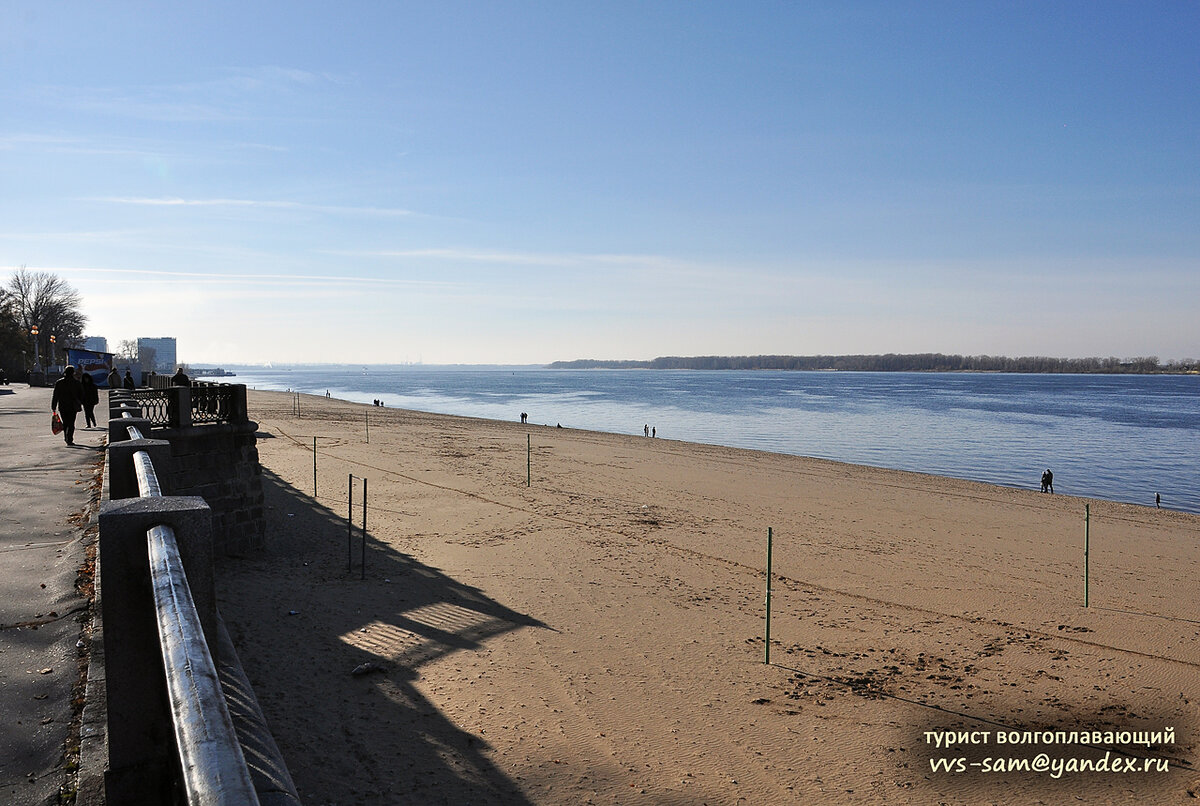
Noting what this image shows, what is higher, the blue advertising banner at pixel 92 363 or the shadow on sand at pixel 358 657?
the blue advertising banner at pixel 92 363

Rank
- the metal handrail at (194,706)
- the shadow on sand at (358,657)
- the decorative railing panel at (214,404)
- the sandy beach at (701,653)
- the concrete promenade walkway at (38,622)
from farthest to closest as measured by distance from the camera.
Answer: the decorative railing panel at (214,404) < the sandy beach at (701,653) < the shadow on sand at (358,657) < the concrete promenade walkway at (38,622) < the metal handrail at (194,706)

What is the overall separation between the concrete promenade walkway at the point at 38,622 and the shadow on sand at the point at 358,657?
2.32 m

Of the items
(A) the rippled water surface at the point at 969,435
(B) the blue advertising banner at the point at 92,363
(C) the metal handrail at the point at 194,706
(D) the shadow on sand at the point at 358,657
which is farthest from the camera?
(B) the blue advertising banner at the point at 92,363

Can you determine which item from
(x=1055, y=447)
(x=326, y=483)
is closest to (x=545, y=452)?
(x=326, y=483)

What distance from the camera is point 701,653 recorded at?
32.6 ft

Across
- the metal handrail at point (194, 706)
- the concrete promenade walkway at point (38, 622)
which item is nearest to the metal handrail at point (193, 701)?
the metal handrail at point (194, 706)

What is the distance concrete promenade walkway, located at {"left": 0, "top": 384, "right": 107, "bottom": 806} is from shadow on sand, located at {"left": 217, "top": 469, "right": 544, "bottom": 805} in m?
2.32

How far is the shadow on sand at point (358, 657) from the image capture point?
6508mm

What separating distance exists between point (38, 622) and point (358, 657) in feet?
14.2

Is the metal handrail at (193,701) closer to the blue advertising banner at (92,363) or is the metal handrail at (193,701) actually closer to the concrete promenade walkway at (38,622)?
the concrete promenade walkway at (38,622)

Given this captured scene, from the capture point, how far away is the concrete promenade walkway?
351 centimetres

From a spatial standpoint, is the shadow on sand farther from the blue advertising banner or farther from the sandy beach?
the blue advertising banner

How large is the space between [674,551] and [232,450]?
903cm

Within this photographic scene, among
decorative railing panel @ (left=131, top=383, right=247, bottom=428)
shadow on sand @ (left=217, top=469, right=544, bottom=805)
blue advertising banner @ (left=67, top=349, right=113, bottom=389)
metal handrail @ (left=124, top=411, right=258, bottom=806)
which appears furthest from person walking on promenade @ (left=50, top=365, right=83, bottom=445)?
blue advertising banner @ (left=67, top=349, right=113, bottom=389)
